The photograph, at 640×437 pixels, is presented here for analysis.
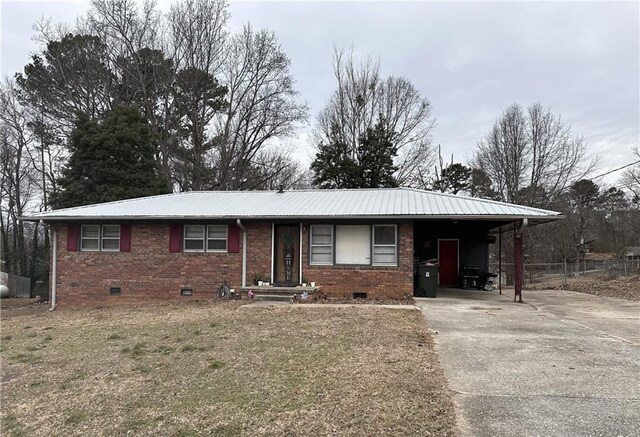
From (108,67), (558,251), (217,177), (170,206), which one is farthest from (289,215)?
(558,251)

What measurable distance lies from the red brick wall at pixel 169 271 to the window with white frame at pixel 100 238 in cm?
20

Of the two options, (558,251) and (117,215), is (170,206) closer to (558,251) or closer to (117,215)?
(117,215)

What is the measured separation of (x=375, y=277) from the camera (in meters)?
13.4

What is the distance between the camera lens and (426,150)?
31875mm

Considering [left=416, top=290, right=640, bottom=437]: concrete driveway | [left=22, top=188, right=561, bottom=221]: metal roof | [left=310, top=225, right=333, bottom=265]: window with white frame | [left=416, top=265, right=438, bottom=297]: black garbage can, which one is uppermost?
[left=22, top=188, right=561, bottom=221]: metal roof

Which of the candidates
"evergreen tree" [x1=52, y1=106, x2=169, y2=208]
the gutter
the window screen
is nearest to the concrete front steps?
the gutter

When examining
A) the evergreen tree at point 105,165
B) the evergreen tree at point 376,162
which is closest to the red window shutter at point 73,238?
the evergreen tree at point 105,165

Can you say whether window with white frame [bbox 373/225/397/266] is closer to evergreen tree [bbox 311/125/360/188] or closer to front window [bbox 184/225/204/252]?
front window [bbox 184/225/204/252]

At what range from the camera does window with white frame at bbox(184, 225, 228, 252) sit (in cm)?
1446

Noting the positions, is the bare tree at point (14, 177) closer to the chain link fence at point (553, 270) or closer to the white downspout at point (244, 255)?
the white downspout at point (244, 255)

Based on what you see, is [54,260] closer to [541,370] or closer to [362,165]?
A: [541,370]

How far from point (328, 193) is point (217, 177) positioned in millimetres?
14482

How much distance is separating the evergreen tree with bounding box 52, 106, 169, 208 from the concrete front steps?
44.0 feet

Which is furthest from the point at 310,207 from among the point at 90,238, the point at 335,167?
the point at 335,167
